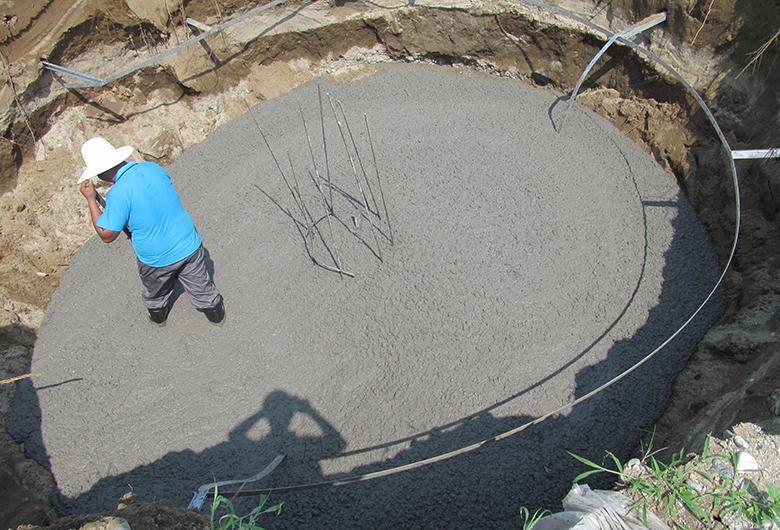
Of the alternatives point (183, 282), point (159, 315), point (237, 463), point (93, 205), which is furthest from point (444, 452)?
point (93, 205)

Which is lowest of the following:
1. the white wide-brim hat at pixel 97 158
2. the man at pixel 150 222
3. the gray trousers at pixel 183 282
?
the gray trousers at pixel 183 282

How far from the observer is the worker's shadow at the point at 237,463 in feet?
10.7

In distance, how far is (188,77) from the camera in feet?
18.5

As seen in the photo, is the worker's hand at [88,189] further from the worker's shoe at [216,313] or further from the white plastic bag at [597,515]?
the white plastic bag at [597,515]

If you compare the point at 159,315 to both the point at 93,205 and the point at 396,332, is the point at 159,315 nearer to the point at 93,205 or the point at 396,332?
the point at 93,205

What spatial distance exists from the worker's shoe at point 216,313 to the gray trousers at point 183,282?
4cm

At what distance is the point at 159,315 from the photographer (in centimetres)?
404

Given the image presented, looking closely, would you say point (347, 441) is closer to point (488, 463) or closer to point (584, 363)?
Answer: point (488, 463)

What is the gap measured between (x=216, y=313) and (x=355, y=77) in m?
3.84

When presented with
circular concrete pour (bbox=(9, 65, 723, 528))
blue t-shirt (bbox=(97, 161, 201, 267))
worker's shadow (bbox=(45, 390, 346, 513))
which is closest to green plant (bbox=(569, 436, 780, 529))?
circular concrete pour (bbox=(9, 65, 723, 528))

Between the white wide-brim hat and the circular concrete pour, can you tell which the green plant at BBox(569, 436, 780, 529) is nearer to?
the circular concrete pour

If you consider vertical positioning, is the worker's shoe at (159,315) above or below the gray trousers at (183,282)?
below

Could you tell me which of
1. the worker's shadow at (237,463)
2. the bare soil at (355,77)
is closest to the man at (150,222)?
the worker's shadow at (237,463)

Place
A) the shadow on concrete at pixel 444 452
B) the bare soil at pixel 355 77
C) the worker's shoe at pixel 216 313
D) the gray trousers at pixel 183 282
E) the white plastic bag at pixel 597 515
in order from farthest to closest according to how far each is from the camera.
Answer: the worker's shoe at pixel 216 313, the gray trousers at pixel 183 282, the bare soil at pixel 355 77, the shadow on concrete at pixel 444 452, the white plastic bag at pixel 597 515
